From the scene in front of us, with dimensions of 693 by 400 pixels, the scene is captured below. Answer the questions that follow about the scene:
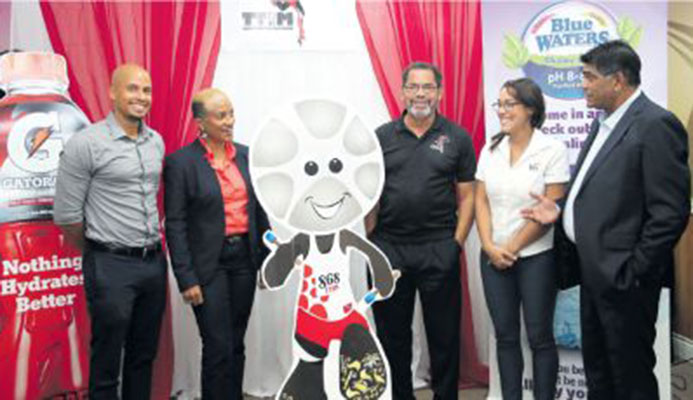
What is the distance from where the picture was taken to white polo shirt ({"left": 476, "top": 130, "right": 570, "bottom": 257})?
98.0 inches

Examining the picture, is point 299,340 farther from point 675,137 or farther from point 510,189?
point 675,137

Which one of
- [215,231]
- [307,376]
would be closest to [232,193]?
[215,231]

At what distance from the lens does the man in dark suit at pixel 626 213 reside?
2125 mm

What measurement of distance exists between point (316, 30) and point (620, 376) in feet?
6.86

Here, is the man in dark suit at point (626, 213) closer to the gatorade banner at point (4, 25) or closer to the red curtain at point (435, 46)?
the red curtain at point (435, 46)

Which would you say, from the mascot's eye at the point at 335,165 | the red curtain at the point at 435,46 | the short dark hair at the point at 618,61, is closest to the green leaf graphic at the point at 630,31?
the short dark hair at the point at 618,61

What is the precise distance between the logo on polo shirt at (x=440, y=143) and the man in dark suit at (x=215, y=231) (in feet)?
2.51

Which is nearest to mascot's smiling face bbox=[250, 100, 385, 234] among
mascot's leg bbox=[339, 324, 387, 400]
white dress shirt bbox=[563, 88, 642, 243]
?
mascot's leg bbox=[339, 324, 387, 400]

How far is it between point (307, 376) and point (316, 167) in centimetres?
79

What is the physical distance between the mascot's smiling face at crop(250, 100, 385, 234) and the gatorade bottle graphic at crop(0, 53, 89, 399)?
89 cm

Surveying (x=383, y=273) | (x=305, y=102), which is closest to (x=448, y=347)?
(x=383, y=273)

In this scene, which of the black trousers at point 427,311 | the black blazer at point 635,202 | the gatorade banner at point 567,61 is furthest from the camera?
the gatorade banner at point 567,61

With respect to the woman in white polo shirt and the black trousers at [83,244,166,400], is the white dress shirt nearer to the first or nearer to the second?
the woman in white polo shirt

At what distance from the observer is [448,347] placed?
2.65 metres
